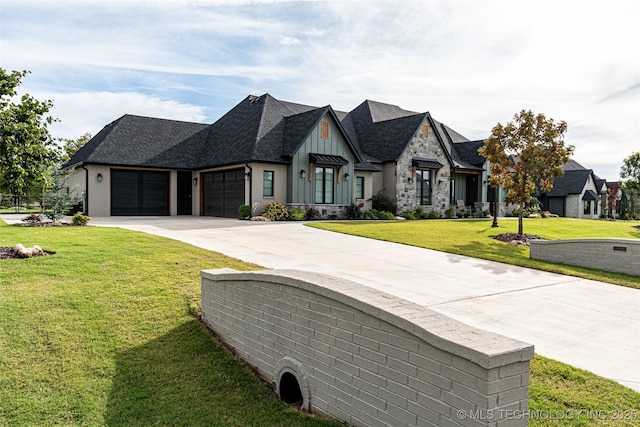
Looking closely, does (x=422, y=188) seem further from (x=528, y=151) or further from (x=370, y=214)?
(x=528, y=151)

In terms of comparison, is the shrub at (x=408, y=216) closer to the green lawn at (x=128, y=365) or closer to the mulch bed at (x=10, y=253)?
the green lawn at (x=128, y=365)

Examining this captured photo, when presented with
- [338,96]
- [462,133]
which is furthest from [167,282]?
[462,133]

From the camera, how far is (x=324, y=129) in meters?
22.9

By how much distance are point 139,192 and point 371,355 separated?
937 inches

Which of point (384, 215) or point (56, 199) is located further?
point (384, 215)

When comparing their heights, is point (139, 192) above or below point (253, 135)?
below

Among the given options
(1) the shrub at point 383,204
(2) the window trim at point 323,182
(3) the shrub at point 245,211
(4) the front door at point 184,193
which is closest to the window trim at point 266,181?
(3) the shrub at point 245,211

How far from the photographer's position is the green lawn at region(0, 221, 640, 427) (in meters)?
4.15

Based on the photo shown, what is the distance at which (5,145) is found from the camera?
8.80 meters

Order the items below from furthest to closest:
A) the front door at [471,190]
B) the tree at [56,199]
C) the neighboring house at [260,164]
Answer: the front door at [471,190] < the neighboring house at [260,164] < the tree at [56,199]

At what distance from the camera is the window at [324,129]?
74.7ft

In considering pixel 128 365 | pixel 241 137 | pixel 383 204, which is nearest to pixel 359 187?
pixel 383 204

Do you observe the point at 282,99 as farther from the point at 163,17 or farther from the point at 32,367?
the point at 32,367

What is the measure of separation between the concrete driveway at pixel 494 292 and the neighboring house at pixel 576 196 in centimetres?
3315
